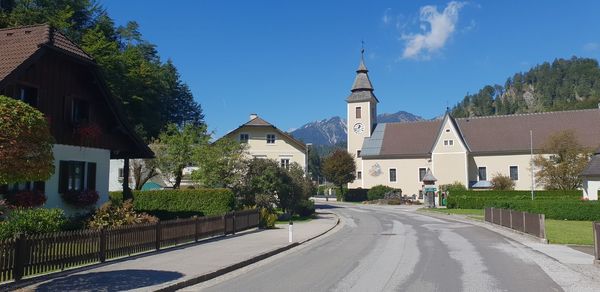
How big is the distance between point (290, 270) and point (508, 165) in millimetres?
57382

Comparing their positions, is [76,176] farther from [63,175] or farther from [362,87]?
[362,87]

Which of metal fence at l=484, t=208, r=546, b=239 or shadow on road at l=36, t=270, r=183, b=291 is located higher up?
metal fence at l=484, t=208, r=546, b=239

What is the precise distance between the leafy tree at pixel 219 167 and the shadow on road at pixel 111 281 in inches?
796

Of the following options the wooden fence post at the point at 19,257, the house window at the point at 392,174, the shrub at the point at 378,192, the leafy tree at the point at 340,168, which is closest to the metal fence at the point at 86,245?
the wooden fence post at the point at 19,257

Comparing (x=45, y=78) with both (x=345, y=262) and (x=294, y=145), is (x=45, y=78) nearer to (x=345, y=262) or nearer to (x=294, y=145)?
(x=345, y=262)

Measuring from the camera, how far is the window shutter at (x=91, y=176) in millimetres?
21750

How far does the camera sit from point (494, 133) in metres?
67.1

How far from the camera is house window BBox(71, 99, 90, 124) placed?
69.1 ft

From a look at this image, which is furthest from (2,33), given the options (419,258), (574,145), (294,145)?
(574,145)

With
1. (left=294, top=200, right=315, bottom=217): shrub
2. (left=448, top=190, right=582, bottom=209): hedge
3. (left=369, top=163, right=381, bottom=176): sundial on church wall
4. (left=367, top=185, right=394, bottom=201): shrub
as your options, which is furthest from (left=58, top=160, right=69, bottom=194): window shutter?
(left=369, top=163, right=381, bottom=176): sundial on church wall

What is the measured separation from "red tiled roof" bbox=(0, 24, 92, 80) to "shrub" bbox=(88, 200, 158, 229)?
5.92 metres

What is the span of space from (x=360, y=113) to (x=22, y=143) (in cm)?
6958

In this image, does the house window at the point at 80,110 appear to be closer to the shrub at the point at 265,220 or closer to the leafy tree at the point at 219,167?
the shrub at the point at 265,220

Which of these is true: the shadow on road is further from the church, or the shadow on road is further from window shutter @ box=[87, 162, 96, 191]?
the church
